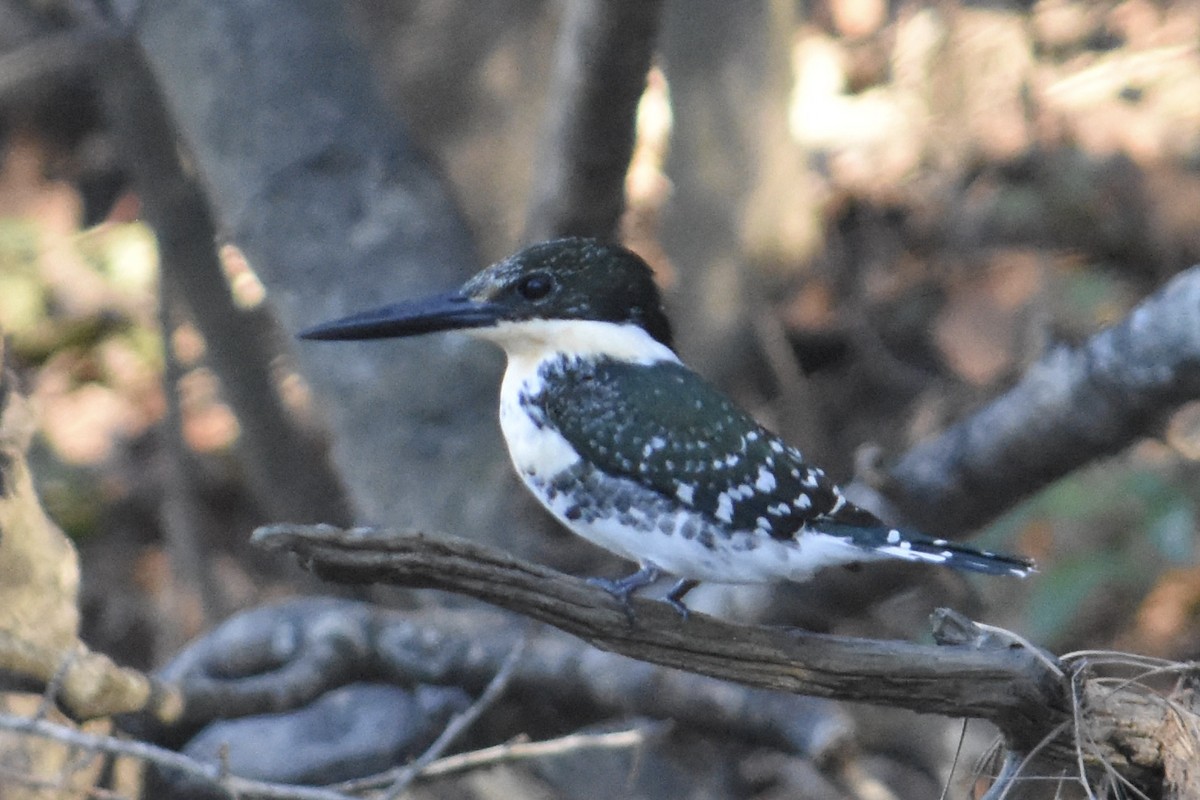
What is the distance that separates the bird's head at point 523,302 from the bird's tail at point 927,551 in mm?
554

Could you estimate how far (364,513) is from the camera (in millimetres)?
3895

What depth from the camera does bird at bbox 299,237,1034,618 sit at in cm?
225

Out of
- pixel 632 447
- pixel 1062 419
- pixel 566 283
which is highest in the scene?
pixel 566 283

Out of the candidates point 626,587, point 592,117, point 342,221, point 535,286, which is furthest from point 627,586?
point 342,221

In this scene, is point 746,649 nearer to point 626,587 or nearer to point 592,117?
point 626,587

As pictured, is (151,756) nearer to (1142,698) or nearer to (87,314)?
(1142,698)

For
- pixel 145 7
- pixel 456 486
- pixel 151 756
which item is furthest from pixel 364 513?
pixel 151 756

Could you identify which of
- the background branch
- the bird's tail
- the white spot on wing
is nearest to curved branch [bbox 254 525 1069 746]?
the bird's tail

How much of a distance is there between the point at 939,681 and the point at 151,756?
1.10m

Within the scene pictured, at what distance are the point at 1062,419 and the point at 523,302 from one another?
4.02 feet

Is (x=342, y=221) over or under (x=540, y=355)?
over

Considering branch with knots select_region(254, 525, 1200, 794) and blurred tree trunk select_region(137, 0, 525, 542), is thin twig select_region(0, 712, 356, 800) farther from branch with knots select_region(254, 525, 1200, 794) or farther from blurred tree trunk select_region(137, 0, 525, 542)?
blurred tree trunk select_region(137, 0, 525, 542)

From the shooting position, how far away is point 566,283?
8.14 ft

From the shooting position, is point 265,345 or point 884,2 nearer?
point 265,345
